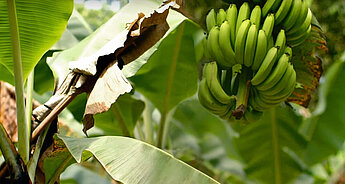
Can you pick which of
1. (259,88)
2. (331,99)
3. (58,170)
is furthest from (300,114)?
(58,170)

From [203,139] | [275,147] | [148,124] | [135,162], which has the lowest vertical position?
[203,139]

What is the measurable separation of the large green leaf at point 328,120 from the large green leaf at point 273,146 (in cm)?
6

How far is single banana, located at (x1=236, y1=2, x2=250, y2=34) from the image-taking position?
Answer: 1324 mm

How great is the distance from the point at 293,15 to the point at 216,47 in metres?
0.23

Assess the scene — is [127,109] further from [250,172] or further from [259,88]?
[250,172]

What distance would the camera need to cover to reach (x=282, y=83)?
132 cm

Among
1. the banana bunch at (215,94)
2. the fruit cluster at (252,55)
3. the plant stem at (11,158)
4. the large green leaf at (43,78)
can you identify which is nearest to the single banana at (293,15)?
the fruit cluster at (252,55)

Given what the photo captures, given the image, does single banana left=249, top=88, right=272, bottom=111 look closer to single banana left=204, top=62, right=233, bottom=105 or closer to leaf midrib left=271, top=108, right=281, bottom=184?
single banana left=204, top=62, right=233, bottom=105

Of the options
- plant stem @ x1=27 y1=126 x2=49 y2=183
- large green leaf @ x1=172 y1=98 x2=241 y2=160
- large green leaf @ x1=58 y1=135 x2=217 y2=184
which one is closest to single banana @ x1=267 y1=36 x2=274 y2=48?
large green leaf @ x1=58 y1=135 x2=217 y2=184

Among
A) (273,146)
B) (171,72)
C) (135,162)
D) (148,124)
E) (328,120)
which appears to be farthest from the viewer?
(273,146)

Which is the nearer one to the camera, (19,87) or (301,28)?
(19,87)

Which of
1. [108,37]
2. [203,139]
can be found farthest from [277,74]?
[203,139]

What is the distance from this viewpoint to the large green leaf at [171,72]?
1821 millimetres

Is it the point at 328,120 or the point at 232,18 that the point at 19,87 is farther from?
the point at 328,120
